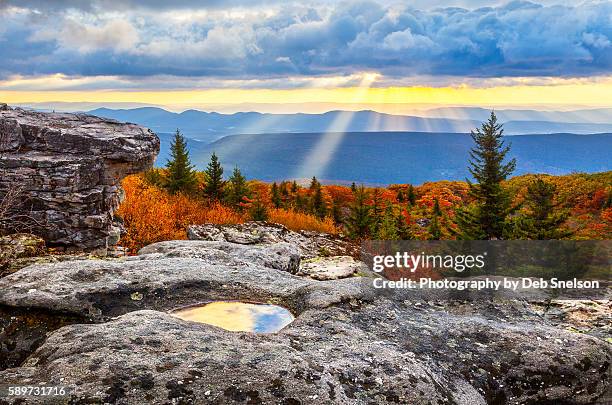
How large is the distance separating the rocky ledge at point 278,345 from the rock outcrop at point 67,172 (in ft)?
19.7

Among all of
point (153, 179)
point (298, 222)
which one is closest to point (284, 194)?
point (153, 179)

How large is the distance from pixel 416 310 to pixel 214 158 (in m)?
25.9

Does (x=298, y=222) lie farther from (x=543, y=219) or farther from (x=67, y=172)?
(x=67, y=172)

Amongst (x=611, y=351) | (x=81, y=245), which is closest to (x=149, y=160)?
(x=81, y=245)

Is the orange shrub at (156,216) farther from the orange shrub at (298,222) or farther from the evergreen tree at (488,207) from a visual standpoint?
the evergreen tree at (488,207)

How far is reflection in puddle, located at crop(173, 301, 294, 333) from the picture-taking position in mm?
6789

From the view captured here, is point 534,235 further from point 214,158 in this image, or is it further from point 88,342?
point 214,158

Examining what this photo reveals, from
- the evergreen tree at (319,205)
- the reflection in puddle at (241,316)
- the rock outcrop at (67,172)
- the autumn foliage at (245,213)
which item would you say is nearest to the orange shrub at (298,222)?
the autumn foliage at (245,213)

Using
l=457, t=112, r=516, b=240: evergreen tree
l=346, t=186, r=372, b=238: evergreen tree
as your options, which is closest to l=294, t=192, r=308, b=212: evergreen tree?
l=346, t=186, r=372, b=238: evergreen tree

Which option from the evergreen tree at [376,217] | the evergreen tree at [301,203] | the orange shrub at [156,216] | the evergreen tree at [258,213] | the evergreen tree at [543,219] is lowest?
the evergreen tree at [301,203]

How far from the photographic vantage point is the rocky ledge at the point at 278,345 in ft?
15.9
